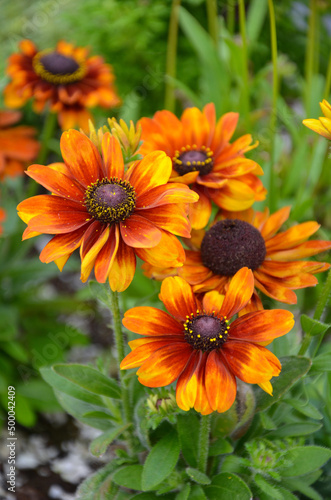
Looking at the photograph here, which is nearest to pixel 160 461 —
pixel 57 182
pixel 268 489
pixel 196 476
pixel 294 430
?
pixel 196 476

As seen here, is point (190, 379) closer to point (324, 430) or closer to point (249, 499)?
point (249, 499)

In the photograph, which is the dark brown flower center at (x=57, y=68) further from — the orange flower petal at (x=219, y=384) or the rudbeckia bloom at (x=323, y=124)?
the orange flower petal at (x=219, y=384)

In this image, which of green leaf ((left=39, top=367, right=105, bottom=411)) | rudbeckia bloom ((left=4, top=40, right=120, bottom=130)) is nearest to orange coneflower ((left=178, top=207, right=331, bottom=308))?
green leaf ((left=39, top=367, right=105, bottom=411))

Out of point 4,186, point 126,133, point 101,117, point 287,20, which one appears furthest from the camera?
point 101,117

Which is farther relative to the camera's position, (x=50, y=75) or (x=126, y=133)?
(x=50, y=75)

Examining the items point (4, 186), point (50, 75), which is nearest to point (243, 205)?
point (50, 75)

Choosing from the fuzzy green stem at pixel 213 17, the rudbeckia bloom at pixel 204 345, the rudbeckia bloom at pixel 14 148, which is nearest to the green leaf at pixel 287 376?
the rudbeckia bloom at pixel 204 345

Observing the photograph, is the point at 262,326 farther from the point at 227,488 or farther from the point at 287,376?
the point at 227,488
